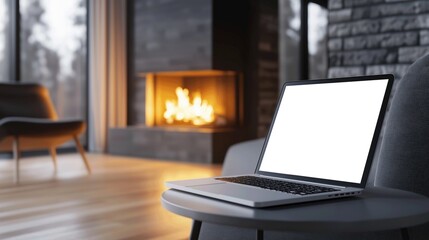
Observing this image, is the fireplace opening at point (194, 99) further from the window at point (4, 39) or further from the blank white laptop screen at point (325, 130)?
the blank white laptop screen at point (325, 130)

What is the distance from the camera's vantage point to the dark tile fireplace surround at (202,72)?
15.4ft

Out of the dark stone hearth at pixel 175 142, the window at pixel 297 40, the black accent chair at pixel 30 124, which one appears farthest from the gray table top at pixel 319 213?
the window at pixel 297 40

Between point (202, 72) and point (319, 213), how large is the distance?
420cm

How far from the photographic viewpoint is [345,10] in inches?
117

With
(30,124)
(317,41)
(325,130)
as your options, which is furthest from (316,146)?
(317,41)

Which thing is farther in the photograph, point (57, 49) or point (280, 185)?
point (57, 49)

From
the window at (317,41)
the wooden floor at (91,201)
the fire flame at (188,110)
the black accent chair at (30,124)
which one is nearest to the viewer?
the wooden floor at (91,201)

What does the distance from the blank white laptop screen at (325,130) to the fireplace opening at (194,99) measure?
3.74 meters

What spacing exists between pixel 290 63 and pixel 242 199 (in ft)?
16.7

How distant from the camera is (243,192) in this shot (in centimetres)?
82

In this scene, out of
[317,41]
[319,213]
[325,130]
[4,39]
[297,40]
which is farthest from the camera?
[297,40]

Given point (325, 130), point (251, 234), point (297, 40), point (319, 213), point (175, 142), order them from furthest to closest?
1. point (297, 40)
2. point (175, 142)
3. point (251, 234)
4. point (325, 130)
5. point (319, 213)

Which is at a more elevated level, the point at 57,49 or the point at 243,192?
the point at 57,49

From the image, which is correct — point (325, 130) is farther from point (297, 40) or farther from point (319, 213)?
point (297, 40)
